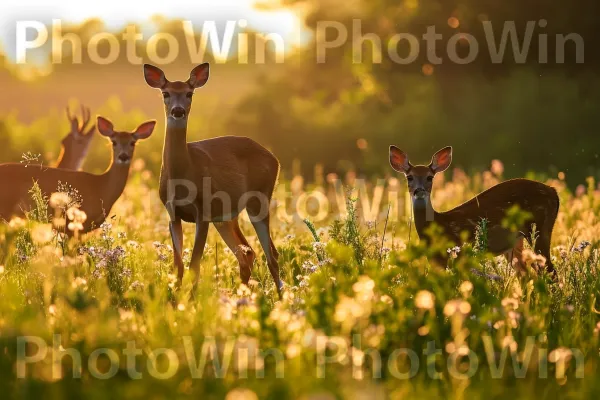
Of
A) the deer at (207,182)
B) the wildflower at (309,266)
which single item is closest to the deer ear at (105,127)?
the deer at (207,182)

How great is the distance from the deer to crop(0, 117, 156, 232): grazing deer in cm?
111

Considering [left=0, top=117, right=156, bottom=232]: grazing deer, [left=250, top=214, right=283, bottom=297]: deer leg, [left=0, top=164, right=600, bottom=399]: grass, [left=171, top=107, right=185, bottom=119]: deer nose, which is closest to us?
[left=0, top=164, right=600, bottom=399]: grass

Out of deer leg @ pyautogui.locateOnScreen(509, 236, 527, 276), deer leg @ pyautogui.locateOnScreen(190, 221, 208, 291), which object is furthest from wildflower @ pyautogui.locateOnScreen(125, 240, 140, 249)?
deer leg @ pyautogui.locateOnScreen(509, 236, 527, 276)

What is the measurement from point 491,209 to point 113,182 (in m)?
3.50

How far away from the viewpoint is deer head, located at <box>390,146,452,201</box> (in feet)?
25.1

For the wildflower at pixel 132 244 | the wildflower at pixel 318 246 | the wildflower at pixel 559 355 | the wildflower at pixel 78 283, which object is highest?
the wildflower at pixel 132 244

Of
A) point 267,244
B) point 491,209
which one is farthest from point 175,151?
point 491,209

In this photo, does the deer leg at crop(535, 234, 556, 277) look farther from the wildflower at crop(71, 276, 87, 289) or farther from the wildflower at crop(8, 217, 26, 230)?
the wildflower at crop(8, 217, 26, 230)

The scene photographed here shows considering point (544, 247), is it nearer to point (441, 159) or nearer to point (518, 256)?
point (518, 256)

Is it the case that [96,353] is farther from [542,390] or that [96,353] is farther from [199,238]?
[199,238]

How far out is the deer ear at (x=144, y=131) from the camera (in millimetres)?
9500

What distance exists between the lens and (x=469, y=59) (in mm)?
21562

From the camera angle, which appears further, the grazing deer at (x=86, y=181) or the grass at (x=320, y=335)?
the grazing deer at (x=86, y=181)

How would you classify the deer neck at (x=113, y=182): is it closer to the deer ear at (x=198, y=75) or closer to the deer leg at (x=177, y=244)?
the deer ear at (x=198, y=75)
